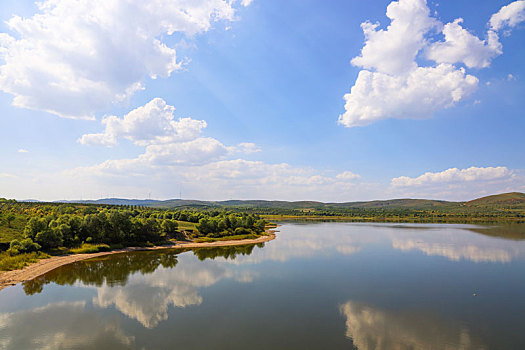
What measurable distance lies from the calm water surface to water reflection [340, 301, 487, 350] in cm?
9

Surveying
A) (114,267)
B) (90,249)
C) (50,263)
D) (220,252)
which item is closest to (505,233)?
(220,252)

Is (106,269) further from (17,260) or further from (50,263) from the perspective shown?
(17,260)

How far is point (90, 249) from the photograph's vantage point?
59.3 m

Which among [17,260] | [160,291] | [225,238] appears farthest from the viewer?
[225,238]

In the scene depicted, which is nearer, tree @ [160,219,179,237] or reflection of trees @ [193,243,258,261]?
reflection of trees @ [193,243,258,261]

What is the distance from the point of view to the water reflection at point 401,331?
2145 centimetres

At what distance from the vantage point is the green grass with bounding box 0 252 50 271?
4225 centimetres

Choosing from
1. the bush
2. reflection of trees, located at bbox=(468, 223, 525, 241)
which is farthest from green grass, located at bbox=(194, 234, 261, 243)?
reflection of trees, located at bbox=(468, 223, 525, 241)

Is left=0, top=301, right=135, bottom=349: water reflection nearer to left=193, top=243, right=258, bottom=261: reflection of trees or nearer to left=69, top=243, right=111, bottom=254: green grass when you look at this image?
left=193, top=243, right=258, bottom=261: reflection of trees

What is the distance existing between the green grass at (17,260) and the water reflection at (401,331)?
160 ft

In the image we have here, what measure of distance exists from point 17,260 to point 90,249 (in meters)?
14.7

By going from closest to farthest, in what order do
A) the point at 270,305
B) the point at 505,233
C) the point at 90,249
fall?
1. the point at 270,305
2. the point at 90,249
3. the point at 505,233

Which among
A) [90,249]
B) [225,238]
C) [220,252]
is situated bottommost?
[220,252]

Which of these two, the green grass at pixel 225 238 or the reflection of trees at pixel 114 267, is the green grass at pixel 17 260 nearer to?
the reflection of trees at pixel 114 267
